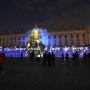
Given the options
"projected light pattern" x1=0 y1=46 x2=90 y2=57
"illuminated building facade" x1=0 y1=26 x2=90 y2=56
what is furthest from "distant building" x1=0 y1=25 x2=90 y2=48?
"projected light pattern" x1=0 y1=46 x2=90 y2=57

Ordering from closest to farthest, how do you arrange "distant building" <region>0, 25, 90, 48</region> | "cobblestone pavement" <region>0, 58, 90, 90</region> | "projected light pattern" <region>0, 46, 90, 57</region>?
"cobblestone pavement" <region>0, 58, 90, 90</region> < "projected light pattern" <region>0, 46, 90, 57</region> < "distant building" <region>0, 25, 90, 48</region>

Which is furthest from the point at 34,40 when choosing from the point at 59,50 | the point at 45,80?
the point at 45,80

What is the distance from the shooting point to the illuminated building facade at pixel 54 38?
86625 mm

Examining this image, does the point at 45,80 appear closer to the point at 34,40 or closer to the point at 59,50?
the point at 34,40

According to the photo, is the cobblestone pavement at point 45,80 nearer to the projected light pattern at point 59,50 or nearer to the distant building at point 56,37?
the projected light pattern at point 59,50

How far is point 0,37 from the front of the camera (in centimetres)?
10662

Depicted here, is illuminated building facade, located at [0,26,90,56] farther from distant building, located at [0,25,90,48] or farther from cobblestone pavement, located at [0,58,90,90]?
cobblestone pavement, located at [0,58,90,90]

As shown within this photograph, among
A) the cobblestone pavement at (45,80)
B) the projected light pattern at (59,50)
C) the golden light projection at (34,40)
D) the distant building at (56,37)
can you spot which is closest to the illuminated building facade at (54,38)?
the distant building at (56,37)

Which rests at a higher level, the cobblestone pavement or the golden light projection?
the golden light projection

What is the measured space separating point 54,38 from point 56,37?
3.89 ft

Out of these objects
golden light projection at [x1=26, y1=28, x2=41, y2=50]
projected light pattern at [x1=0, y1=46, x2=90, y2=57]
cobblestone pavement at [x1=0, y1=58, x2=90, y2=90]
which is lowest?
cobblestone pavement at [x1=0, y1=58, x2=90, y2=90]

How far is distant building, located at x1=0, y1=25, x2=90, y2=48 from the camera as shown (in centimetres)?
8719

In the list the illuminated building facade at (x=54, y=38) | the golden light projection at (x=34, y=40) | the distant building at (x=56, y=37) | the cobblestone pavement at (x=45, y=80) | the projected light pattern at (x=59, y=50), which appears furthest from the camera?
the distant building at (x=56, y=37)

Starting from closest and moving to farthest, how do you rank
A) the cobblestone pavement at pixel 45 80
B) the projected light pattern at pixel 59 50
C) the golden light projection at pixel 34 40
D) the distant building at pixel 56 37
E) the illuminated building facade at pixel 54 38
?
the cobblestone pavement at pixel 45 80 → the projected light pattern at pixel 59 50 → the golden light projection at pixel 34 40 → the illuminated building facade at pixel 54 38 → the distant building at pixel 56 37
